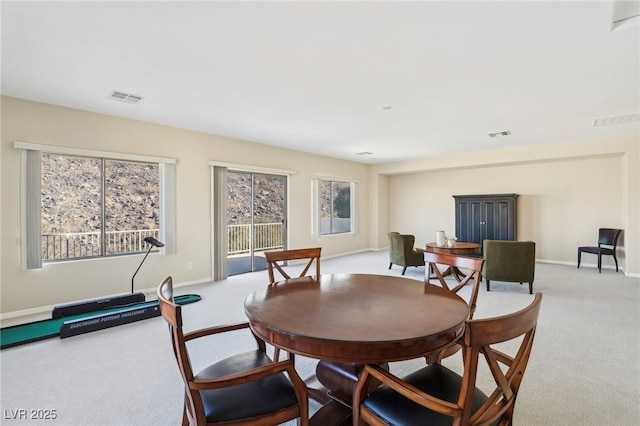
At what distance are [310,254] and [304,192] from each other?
4.34m

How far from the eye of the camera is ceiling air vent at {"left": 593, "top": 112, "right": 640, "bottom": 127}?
4256 mm

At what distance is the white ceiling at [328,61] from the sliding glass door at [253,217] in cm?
173

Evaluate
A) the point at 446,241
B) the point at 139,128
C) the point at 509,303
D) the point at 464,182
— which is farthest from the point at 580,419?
the point at 464,182

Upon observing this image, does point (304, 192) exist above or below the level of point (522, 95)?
below

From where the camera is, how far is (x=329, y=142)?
6016 millimetres

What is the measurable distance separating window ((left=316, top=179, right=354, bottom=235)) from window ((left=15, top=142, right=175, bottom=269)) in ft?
11.7

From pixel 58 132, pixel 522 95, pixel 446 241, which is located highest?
pixel 522 95

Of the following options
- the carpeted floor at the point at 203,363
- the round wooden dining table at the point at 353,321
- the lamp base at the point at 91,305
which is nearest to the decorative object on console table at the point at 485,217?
the carpeted floor at the point at 203,363

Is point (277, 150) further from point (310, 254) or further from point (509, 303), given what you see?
point (509, 303)

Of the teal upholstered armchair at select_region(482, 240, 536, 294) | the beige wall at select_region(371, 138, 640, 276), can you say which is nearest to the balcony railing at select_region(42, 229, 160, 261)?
the teal upholstered armchair at select_region(482, 240, 536, 294)

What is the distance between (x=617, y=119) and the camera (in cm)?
441

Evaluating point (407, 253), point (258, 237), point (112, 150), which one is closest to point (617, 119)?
point (407, 253)

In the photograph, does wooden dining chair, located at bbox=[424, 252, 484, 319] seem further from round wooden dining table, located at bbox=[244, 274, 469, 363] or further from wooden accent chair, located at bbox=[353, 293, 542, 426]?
wooden accent chair, located at bbox=[353, 293, 542, 426]

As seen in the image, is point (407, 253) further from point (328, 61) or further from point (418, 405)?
point (418, 405)
